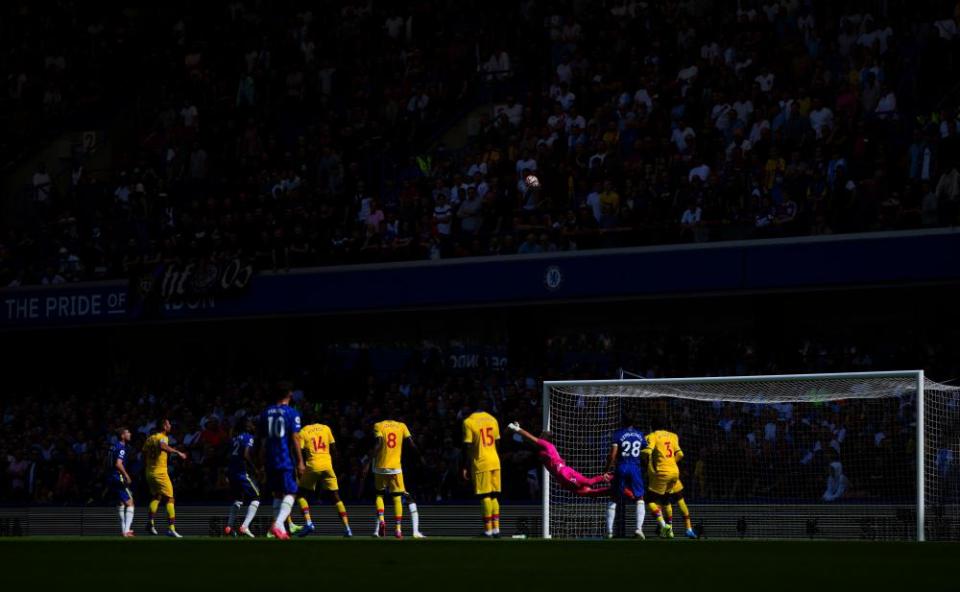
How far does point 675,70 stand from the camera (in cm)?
3269

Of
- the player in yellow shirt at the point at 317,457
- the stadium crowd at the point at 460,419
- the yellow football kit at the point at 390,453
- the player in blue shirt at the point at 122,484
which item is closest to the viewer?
the yellow football kit at the point at 390,453

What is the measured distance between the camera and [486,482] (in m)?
23.1

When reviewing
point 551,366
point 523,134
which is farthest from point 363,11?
point 551,366

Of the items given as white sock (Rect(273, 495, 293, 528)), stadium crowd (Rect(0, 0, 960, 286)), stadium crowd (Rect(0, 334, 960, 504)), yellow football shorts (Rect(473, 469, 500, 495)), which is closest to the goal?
stadium crowd (Rect(0, 334, 960, 504))

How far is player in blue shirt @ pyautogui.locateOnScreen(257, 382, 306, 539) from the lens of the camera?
832 inches

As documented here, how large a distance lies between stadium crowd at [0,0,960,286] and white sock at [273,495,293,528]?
11.2 metres

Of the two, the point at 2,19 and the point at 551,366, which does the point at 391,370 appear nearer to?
the point at 551,366

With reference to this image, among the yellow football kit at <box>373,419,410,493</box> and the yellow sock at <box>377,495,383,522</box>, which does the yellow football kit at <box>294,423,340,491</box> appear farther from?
the yellow football kit at <box>373,419,410,493</box>

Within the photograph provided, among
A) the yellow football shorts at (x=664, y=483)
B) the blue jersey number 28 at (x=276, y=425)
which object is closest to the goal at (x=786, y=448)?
the yellow football shorts at (x=664, y=483)

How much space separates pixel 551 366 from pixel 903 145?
824 cm

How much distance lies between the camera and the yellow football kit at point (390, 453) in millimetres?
23906

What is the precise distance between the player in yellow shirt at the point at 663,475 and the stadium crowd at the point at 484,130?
6864 millimetres

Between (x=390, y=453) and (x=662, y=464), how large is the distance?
13.1 ft
